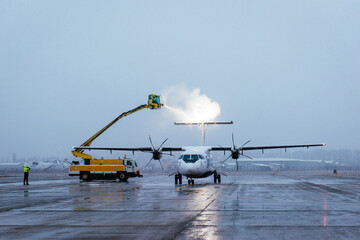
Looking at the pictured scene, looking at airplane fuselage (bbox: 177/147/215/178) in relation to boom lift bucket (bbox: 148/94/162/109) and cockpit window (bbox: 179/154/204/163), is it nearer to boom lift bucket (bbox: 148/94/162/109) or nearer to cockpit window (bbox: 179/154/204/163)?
cockpit window (bbox: 179/154/204/163)

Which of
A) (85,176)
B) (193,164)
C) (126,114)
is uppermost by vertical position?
(126,114)

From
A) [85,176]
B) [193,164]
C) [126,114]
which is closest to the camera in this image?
[193,164]

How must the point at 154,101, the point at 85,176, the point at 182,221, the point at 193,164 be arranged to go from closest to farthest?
1. the point at 182,221
2. the point at 193,164
3. the point at 85,176
4. the point at 154,101

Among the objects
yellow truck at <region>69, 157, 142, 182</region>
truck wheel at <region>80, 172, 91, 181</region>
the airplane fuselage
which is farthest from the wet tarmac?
truck wheel at <region>80, 172, 91, 181</region>

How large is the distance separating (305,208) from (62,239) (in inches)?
352

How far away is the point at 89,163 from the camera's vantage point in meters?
40.7

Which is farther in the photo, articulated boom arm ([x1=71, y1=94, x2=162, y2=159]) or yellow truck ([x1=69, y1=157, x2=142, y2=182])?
articulated boom arm ([x1=71, y1=94, x2=162, y2=159])

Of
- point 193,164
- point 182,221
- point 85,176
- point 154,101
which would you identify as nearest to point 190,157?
point 193,164

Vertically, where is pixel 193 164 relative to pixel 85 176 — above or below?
above

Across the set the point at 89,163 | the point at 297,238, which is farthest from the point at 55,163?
the point at 297,238

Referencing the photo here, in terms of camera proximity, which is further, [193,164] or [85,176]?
[85,176]

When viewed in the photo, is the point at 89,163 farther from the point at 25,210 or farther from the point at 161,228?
the point at 161,228

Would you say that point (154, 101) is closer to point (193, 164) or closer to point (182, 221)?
point (193, 164)

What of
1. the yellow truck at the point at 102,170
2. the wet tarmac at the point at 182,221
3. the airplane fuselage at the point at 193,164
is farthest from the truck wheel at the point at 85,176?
the wet tarmac at the point at 182,221
